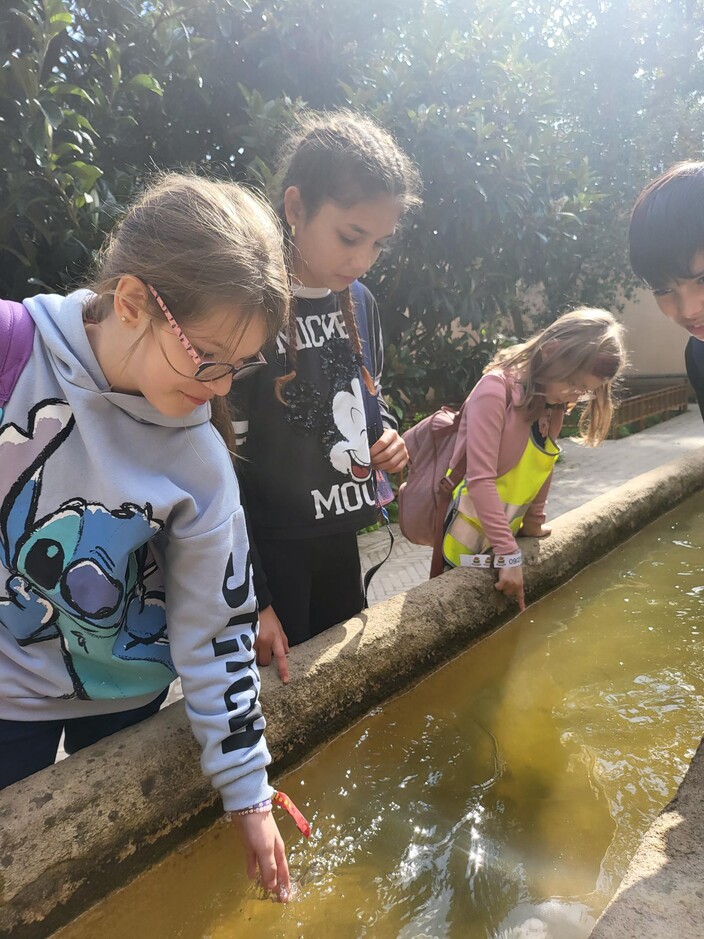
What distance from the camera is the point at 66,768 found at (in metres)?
1.21

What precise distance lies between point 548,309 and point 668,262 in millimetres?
9411

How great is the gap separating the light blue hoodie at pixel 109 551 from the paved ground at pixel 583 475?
2324 millimetres

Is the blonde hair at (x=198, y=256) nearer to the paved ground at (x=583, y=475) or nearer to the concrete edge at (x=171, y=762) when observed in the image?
the concrete edge at (x=171, y=762)

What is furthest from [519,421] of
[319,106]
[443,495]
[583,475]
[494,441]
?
[583,475]

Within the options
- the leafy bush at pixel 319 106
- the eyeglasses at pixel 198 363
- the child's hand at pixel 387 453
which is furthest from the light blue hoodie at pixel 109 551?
the leafy bush at pixel 319 106

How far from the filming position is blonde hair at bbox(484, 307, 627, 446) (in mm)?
2184

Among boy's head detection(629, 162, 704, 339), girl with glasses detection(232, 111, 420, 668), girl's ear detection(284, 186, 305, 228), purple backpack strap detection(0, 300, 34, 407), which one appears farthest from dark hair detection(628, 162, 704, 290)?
purple backpack strap detection(0, 300, 34, 407)

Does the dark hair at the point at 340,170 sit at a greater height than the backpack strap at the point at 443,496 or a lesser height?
greater

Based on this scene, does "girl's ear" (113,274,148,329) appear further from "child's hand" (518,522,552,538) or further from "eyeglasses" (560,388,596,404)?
"child's hand" (518,522,552,538)

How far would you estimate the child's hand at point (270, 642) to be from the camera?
1.55 m

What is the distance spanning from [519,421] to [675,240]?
33.0 inches

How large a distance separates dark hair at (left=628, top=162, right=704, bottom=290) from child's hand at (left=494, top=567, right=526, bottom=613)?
0.98 meters

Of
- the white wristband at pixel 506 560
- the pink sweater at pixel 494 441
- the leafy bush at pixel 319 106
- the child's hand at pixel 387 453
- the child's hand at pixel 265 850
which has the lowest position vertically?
the white wristband at pixel 506 560

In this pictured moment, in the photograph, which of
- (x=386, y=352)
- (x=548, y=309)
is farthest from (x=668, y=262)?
(x=548, y=309)
